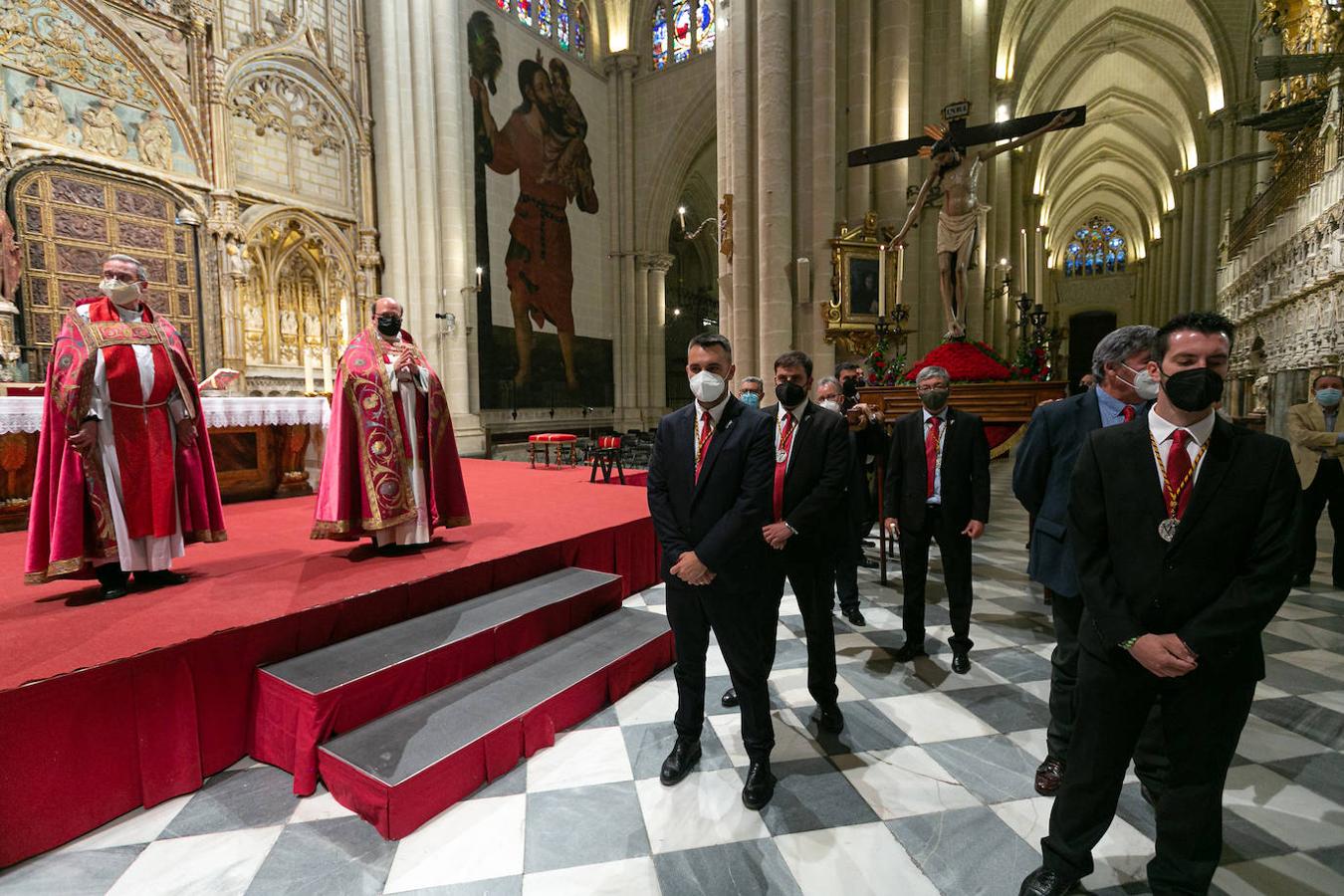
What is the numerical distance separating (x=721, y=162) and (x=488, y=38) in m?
9.24

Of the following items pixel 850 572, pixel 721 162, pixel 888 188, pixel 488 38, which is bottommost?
pixel 850 572

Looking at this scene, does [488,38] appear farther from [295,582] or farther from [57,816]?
[57,816]

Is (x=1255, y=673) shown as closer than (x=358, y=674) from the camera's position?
Yes

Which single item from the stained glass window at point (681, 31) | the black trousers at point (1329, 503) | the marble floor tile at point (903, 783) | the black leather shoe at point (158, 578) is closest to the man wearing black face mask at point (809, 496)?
the marble floor tile at point (903, 783)

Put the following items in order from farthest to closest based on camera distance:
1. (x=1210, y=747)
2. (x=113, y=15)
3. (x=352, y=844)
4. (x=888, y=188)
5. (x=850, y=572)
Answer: (x=888, y=188) → (x=113, y=15) → (x=850, y=572) → (x=352, y=844) → (x=1210, y=747)

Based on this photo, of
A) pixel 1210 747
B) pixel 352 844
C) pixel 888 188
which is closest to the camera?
pixel 1210 747

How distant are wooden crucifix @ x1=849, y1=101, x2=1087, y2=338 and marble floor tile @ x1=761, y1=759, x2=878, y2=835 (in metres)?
7.39

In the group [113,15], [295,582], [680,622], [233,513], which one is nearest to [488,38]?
[113,15]

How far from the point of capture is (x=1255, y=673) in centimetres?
161

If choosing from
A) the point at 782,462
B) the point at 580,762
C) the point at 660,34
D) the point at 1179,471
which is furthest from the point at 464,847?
the point at 660,34

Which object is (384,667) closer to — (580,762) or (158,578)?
(580,762)

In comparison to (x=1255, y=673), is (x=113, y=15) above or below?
above

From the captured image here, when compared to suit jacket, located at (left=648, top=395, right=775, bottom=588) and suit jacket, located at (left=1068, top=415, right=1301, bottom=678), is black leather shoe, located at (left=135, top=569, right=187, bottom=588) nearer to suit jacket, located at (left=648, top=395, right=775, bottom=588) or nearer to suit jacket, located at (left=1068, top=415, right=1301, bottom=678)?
suit jacket, located at (left=648, top=395, right=775, bottom=588)

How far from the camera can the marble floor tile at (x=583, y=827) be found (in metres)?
2.11
